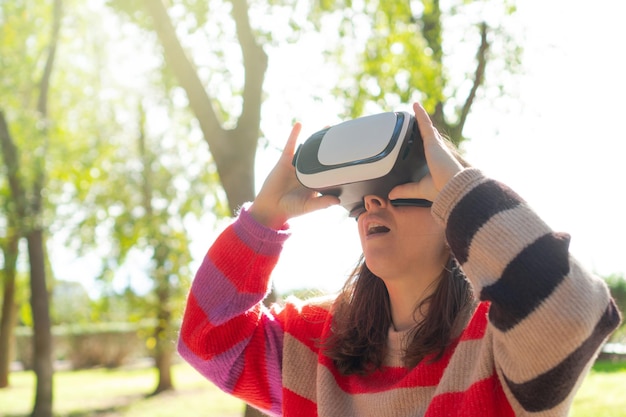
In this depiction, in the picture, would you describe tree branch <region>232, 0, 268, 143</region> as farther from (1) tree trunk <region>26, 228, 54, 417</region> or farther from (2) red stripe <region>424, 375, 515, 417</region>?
(1) tree trunk <region>26, 228, 54, 417</region>

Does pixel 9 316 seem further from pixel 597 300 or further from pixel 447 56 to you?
pixel 597 300

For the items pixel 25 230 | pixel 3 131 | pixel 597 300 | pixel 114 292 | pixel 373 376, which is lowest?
pixel 114 292

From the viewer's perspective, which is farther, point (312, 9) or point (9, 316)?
point (9, 316)

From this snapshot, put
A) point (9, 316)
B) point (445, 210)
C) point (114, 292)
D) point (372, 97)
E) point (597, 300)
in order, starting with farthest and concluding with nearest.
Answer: point (9, 316)
point (114, 292)
point (372, 97)
point (445, 210)
point (597, 300)

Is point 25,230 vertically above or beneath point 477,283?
beneath

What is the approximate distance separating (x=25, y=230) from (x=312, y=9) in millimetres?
5680

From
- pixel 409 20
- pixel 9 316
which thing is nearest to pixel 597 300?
pixel 409 20

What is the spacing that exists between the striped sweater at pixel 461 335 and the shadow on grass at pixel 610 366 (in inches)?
280

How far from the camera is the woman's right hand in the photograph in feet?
6.56

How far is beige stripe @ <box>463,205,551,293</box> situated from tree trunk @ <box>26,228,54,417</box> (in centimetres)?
876

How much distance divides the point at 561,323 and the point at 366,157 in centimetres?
54

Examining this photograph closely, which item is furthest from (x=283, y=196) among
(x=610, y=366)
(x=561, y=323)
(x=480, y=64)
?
(x=610, y=366)

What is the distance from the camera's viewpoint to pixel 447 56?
616 centimetres

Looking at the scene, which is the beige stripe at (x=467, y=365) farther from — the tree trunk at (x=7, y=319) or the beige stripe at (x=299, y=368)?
the tree trunk at (x=7, y=319)
